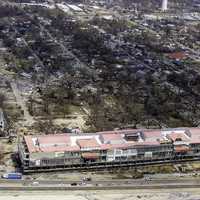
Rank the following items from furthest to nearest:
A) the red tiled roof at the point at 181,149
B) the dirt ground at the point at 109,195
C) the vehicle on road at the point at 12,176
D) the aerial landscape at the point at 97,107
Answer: the red tiled roof at the point at 181,149 → the aerial landscape at the point at 97,107 → the vehicle on road at the point at 12,176 → the dirt ground at the point at 109,195

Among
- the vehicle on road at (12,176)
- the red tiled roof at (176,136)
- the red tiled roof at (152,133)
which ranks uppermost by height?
the red tiled roof at (152,133)

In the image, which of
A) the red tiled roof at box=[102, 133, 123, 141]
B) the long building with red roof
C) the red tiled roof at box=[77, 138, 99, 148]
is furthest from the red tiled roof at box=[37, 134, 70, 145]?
the red tiled roof at box=[102, 133, 123, 141]

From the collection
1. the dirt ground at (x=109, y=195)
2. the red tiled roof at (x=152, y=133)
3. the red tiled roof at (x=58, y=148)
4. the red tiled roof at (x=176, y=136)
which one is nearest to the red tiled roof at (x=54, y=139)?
the red tiled roof at (x=58, y=148)

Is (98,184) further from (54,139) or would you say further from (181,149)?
(181,149)

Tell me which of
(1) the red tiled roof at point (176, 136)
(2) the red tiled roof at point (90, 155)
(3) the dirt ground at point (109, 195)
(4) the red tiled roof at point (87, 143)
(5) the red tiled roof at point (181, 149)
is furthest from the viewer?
(1) the red tiled roof at point (176, 136)

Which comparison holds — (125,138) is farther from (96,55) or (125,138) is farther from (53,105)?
(96,55)

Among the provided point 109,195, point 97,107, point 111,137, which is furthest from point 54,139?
point 97,107

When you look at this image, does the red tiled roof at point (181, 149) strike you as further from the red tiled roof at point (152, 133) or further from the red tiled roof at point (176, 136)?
the red tiled roof at point (152, 133)

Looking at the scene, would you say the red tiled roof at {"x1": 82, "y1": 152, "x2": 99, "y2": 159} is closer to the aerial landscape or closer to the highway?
the aerial landscape
